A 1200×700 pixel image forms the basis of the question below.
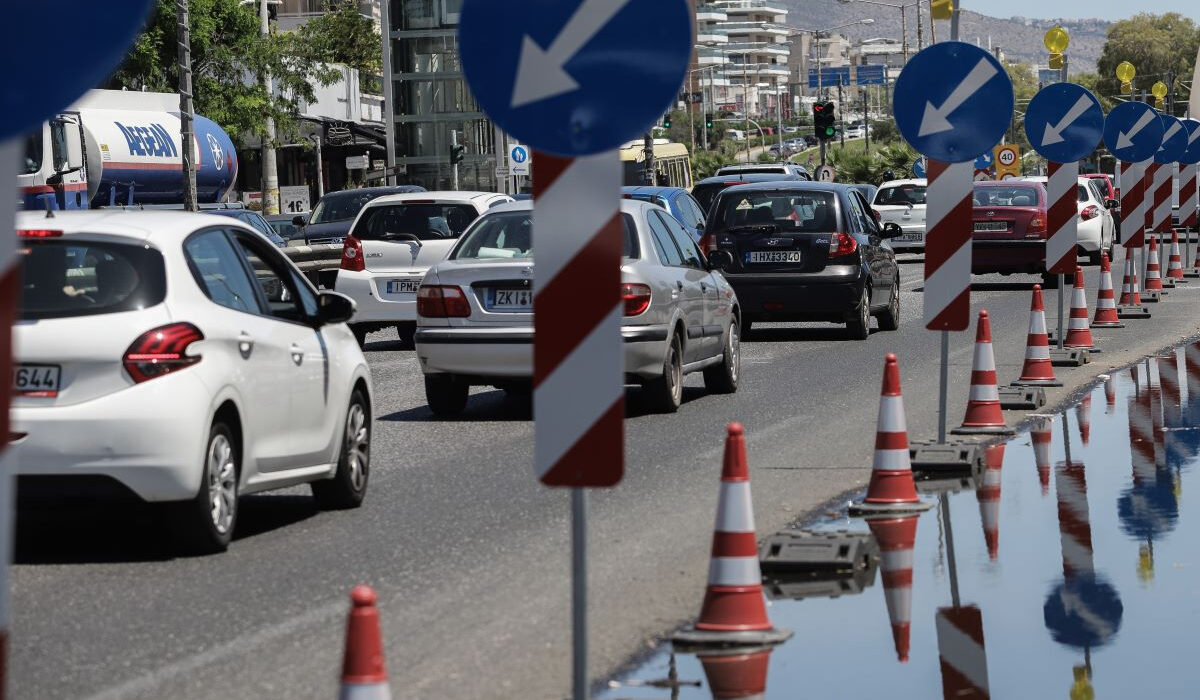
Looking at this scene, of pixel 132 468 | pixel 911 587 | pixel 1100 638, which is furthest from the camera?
pixel 132 468

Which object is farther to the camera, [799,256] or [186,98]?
[186,98]

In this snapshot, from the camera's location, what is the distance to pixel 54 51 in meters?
3.43

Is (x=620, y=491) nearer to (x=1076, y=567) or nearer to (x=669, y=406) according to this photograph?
(x=1076, y=567)

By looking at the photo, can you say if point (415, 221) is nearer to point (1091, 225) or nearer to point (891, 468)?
point (891, 468)

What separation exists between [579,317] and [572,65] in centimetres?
63

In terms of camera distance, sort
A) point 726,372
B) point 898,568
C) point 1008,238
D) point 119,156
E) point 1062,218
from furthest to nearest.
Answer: point 119,156 → point 1008,238 → point 1062,218 → point 726,372 → point 898,568

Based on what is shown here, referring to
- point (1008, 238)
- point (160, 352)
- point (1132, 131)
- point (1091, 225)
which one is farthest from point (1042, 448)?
point (1091, 225)

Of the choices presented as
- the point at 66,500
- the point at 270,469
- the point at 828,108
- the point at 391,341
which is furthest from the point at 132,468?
the point at 828,108

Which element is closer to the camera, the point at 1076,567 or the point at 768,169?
the point at 1076,567

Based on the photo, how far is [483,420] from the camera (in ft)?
48.7

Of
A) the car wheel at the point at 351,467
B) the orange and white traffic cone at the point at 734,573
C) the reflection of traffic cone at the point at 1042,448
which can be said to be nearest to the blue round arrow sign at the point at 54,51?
the orange and white traffic cone at the point at 734,573

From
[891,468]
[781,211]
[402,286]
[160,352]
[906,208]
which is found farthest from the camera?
[906,208]

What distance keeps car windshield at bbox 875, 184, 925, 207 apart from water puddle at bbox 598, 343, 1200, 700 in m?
32.8

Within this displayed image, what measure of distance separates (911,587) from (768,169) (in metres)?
45.3
